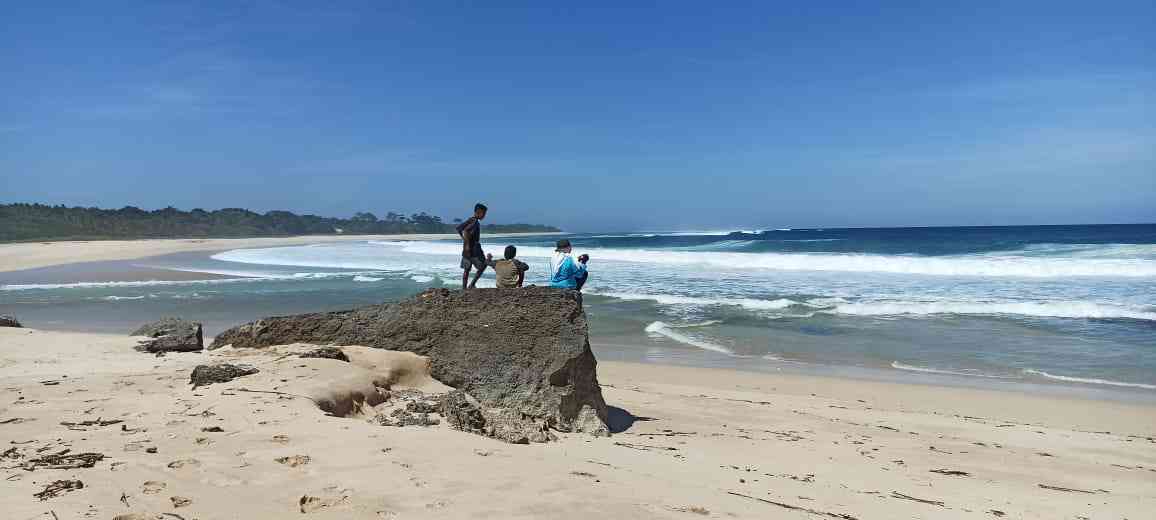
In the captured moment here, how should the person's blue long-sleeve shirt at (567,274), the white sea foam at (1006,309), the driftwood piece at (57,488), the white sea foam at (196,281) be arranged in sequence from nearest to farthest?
1. the driftwood piece at (57,488)
2. the person's blue long-sleeve shirt at (567,274)
3. the white sea foam at (1006,309)
4. the white sea foam at (196,281)

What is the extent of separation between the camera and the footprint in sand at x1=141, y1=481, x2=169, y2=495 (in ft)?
9.30

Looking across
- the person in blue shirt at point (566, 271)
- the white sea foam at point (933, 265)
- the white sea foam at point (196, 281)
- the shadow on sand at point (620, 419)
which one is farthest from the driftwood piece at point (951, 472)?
the white sea foam at point (196, 281)

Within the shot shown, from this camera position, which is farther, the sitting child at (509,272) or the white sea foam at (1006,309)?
the white sea foam at (1006,309)

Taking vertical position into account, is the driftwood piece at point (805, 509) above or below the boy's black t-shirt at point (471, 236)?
below

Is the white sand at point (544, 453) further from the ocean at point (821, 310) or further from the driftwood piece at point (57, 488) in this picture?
the ocean at point (821, 310)

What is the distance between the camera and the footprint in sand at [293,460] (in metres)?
3.24

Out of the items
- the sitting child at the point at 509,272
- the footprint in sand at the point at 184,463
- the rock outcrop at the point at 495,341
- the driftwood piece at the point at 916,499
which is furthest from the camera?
the sitting child at the point at 509,272

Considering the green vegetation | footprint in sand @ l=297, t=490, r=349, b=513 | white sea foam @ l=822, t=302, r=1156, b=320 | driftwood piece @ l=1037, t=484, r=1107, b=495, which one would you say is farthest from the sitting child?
the green vegetation

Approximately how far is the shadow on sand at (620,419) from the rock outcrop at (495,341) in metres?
0.15

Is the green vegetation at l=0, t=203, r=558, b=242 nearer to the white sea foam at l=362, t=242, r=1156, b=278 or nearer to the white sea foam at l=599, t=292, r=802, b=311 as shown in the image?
the white sea foam at l=362, t=242, r=1156, b=278

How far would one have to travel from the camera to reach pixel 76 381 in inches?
207

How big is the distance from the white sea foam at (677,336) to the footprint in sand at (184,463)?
26.1 feet

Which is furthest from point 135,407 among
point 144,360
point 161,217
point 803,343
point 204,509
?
point 161,217

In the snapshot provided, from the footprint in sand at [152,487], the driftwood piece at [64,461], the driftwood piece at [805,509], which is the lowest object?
the driftwood piece at [805,509]
